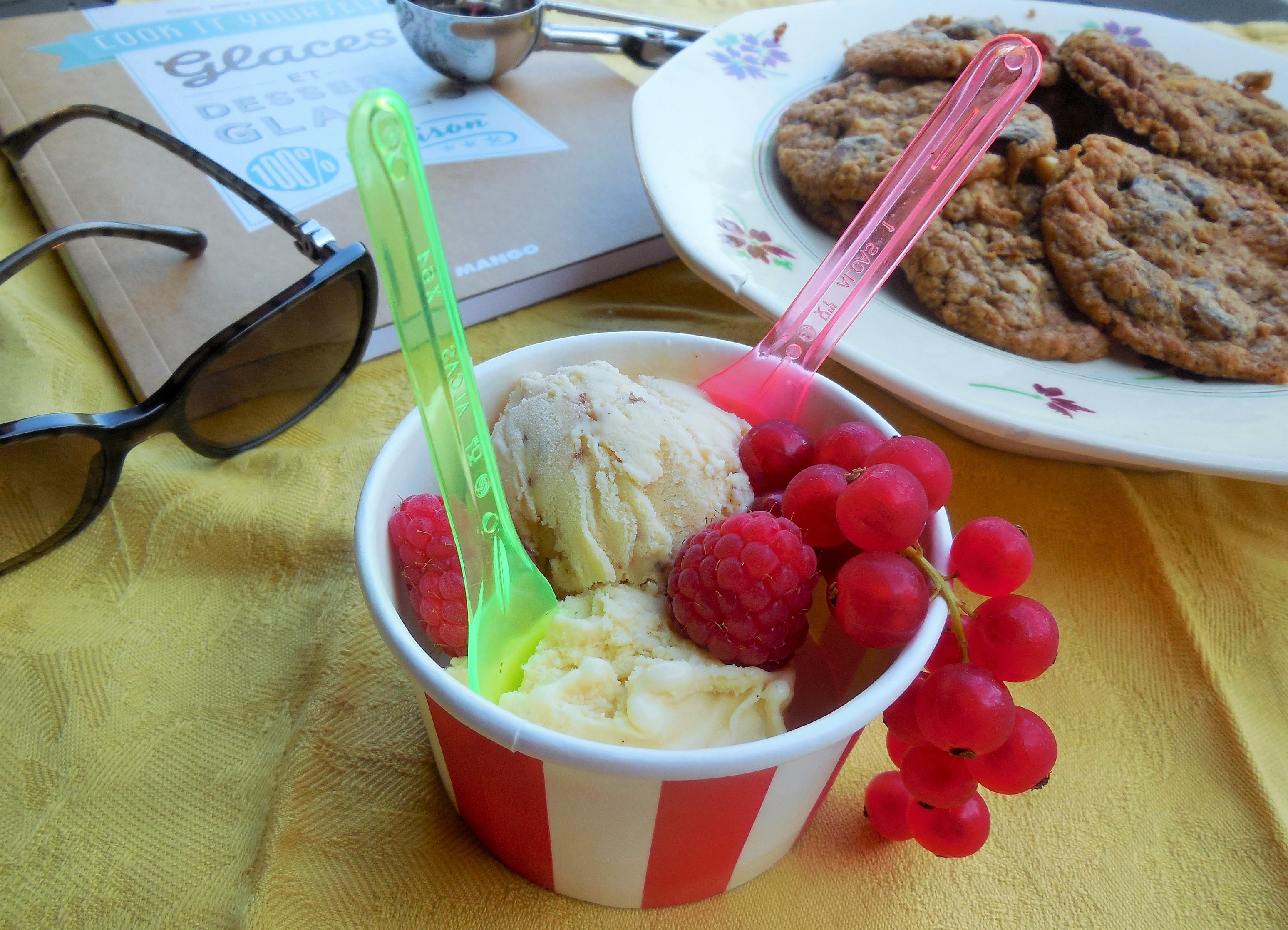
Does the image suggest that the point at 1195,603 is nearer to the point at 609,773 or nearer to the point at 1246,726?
the point at 1246,726

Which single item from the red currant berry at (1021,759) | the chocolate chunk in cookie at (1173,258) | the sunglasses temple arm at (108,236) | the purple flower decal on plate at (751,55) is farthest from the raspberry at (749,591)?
the purple flower decal on plate at (751,55)

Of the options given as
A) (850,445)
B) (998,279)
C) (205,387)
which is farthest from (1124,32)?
(205,387)

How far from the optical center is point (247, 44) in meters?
1.27

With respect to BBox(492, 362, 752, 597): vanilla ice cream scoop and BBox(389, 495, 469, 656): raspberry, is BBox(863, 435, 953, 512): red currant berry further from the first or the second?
BBox(389, 495, 469, 656): raspberry

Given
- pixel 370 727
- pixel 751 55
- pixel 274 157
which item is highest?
pixel 751 55

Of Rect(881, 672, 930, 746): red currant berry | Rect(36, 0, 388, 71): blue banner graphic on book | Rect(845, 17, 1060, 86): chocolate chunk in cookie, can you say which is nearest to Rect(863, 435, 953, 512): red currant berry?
Rect(881, 672, 930, 746): red currant berry

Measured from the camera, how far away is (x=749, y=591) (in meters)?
0.47

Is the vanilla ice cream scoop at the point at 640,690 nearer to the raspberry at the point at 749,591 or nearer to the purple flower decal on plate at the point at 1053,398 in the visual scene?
the raspberry at the point at 749,591

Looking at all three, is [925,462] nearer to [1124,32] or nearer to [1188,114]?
[1188,114]

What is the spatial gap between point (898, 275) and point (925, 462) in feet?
1.55

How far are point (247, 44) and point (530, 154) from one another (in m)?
0.50

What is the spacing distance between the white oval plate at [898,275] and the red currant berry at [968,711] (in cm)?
29

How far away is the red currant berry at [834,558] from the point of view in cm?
55

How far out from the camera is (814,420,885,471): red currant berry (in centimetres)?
54
